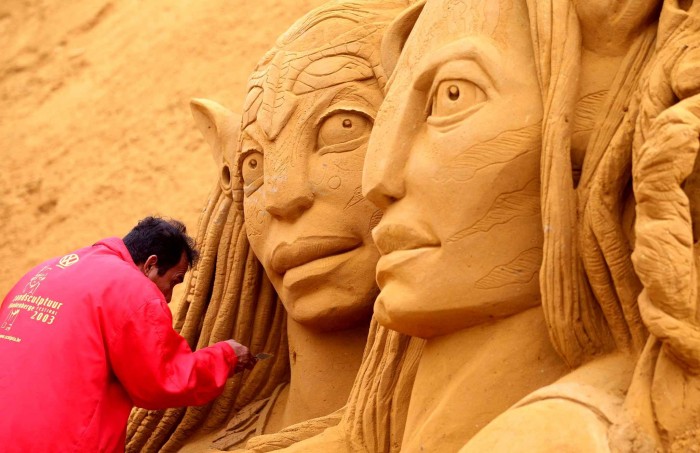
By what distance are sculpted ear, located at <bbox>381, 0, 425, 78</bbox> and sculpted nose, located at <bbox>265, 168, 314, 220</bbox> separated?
1.48 feet

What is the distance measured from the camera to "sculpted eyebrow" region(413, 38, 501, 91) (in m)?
3.18

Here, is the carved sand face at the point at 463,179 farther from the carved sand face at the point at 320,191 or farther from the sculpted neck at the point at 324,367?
the sculpted neck at the point at 324,367

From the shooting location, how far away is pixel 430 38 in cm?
335

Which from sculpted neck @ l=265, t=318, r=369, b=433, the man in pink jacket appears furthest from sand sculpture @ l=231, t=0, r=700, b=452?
the man in pink jacket

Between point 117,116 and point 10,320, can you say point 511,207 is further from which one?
point 117,116

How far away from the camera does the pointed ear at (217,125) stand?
15.3 feet

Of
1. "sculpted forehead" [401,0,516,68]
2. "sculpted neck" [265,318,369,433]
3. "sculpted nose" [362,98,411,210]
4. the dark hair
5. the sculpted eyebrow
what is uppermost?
"sculpted forehead" [401,0,516,68]

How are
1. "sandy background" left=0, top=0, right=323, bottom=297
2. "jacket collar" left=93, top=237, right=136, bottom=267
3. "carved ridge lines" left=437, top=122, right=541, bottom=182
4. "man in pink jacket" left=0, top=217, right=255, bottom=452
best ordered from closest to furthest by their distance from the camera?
"carved ridge lines" left=437, top=122, right=541, bottom=182
"man in pink jacket" left=0, top=217, right=255, bottom=452
"jacket collar" left=93, top=237, right=136, bottom=267
"sandy background" left=0, top=0, right=323, bottom=297

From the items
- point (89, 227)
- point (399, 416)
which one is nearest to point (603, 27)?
point (399, 416)

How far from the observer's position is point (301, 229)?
4078 mm

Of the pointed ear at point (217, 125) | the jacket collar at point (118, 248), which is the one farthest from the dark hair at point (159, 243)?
the pointed ear at point (217, 125)

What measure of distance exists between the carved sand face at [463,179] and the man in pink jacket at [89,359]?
0.91 m

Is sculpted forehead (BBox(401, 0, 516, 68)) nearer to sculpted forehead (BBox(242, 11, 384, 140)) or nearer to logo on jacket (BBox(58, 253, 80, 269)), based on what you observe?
sculpted forehead (BBox(242, 11, 384, 140))

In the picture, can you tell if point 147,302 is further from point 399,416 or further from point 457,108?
point 457,108
